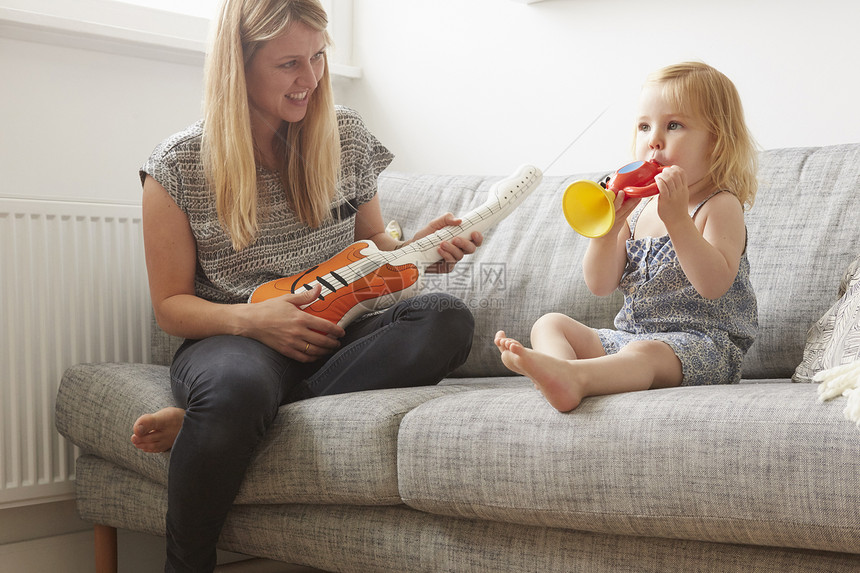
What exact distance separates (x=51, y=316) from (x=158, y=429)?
0.62m

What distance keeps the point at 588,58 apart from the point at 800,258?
2.63ft

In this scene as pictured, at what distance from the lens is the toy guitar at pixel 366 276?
1.40m

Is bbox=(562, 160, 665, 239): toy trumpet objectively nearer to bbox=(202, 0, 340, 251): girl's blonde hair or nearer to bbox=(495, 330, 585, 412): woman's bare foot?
bbox=(495, 330, 585, 412): woman's bare foot

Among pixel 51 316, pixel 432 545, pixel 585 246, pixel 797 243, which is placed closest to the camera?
pixel 432 545

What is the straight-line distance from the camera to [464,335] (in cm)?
138

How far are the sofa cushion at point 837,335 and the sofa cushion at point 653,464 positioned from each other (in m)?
0.16

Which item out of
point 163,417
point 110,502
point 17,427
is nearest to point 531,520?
point 163,417

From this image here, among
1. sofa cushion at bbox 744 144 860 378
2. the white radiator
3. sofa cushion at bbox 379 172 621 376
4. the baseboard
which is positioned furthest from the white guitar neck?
the baseboard

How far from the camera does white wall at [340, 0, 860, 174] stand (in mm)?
1649

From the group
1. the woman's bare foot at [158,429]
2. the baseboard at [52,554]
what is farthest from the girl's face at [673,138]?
the baseboard at [52,554]

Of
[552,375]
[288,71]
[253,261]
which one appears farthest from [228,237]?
[552,375]

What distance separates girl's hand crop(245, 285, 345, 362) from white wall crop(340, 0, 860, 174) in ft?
2.90

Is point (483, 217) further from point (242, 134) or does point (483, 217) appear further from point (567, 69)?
point (567, 69)

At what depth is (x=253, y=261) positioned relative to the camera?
146 cm
